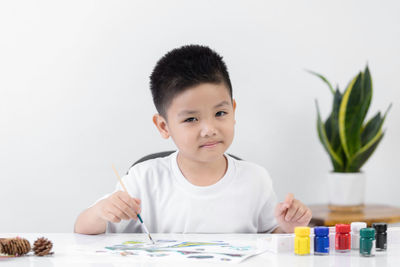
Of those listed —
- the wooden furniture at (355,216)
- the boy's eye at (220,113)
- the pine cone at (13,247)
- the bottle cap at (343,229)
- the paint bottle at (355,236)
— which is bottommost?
the wooden furniture at (355,216)

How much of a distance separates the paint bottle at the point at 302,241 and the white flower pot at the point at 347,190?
1256 mm

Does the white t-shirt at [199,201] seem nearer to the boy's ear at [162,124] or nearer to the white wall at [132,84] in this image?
the boy's ear at [162,124]

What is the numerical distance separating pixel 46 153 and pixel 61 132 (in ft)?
0.37

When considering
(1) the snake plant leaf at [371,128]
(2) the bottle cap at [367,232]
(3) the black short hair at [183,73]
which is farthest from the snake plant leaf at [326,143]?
(2) the bottle cap at [367,232]

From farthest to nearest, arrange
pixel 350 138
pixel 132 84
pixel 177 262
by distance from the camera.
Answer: pixel 132 84 → pixel 350 138 → pixel 177 262

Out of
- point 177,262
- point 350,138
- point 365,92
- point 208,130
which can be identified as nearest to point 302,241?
point 177,262

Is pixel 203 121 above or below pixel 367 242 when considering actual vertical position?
above

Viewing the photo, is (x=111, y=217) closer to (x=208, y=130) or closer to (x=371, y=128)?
(x=208, y=130)

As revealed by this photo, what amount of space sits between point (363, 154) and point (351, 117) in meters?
0.17

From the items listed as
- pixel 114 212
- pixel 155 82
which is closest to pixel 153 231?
pixel 114 212

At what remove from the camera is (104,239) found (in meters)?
1.16

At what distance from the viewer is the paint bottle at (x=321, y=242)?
95 cm

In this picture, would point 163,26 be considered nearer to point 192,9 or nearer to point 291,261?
point 192,9

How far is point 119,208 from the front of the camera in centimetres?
118
